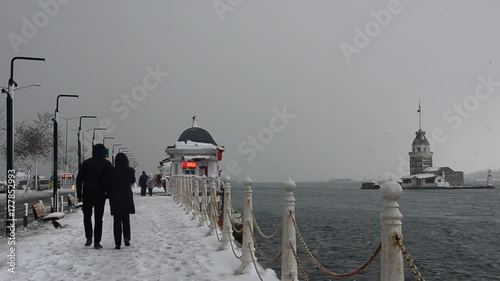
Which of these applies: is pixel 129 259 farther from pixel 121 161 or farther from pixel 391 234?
pixel 391 234

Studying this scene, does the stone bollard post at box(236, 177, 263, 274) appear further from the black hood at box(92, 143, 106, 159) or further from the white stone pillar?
the black hood at box(92, 143, 106, 159)

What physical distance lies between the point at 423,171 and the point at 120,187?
152 metres

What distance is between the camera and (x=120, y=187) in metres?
9.47

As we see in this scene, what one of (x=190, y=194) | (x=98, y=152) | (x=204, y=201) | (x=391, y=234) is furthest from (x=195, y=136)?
(x=391, y=234)

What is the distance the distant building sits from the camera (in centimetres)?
14412

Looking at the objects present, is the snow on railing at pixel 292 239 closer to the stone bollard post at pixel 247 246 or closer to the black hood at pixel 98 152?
the stone bollard post at pixel 247 246

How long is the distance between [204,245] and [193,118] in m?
54.5

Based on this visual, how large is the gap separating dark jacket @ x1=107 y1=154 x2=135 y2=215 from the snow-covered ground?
0.86 meters


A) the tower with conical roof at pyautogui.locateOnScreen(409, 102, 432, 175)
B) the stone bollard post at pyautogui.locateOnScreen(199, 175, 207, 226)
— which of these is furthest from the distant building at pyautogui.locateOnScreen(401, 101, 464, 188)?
the stone bollard post at pyautogui.locateOnScreen(199, 175, 207, 226)

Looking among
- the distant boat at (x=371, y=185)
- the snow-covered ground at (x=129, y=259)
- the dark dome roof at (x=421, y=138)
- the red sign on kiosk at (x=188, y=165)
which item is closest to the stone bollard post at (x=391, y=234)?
the snow-covered ground at (x=129, y=259)

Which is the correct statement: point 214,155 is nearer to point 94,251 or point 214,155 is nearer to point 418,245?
point 418,245

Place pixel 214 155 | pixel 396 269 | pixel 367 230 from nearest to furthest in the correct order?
pixel 396 269 → pixel 367 230 → pixel 214 155

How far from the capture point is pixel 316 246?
26.5m

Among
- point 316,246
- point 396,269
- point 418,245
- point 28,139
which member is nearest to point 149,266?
point 396,269
